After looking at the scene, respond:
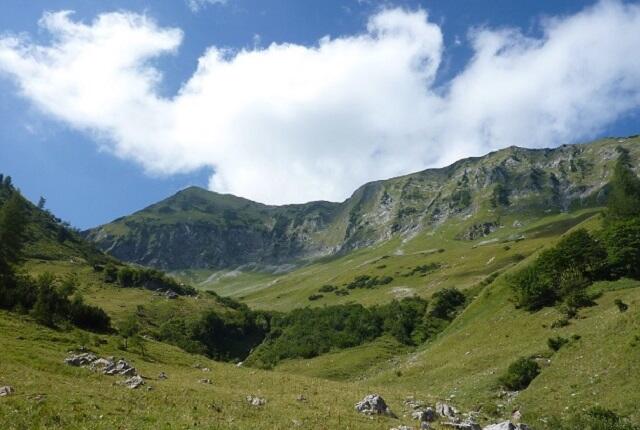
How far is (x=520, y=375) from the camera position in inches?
1615

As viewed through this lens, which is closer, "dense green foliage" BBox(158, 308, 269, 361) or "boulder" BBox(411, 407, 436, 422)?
"boulder" BBox(411, 407, 436, 422)

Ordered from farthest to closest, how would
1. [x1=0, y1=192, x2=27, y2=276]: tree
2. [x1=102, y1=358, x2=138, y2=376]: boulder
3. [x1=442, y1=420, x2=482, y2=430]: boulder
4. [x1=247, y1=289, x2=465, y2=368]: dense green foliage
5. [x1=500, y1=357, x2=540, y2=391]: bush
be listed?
[x1=0, y1=192, x2=27, y2=276]: tree
[x1=247, y1=289, x2=465, y2=368]: dense green foliage
[x1=500, y1=357, x2=540, y2=391]: bush
[x1=102, y1=358, x2=138, y2=376]: boulder
[x1=442, y1=420, x2=482, y2=430]: boulder

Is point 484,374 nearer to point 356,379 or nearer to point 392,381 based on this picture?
point 392,381

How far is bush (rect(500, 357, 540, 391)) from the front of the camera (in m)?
40.6

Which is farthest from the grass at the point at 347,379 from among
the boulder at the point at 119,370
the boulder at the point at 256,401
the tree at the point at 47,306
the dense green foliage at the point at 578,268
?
the dense green foliage at the point at 578,268

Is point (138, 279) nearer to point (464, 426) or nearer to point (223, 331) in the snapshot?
point (223, 331)

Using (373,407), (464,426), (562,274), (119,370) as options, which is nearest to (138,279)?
(562,274)

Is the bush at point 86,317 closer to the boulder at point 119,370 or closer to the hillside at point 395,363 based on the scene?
the hillside at point 395,363

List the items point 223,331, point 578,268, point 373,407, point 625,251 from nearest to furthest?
1. point 373,407
2. point 625,251
3. point 578,268
4. point 223,331

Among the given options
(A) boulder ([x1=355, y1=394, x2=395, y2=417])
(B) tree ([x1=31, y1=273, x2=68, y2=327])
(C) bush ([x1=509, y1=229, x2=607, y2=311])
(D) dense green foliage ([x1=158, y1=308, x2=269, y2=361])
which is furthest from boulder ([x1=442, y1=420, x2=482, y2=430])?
(D) dense green foliage ([x1=158, y1=308, x2=269, y2=361])

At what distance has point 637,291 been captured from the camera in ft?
168

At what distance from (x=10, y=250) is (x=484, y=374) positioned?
10954cm

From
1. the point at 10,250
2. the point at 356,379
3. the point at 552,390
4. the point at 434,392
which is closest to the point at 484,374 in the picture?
the point at 434,392

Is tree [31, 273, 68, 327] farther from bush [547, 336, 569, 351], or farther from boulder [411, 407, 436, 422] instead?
bush [547, 336, 569, 351]
